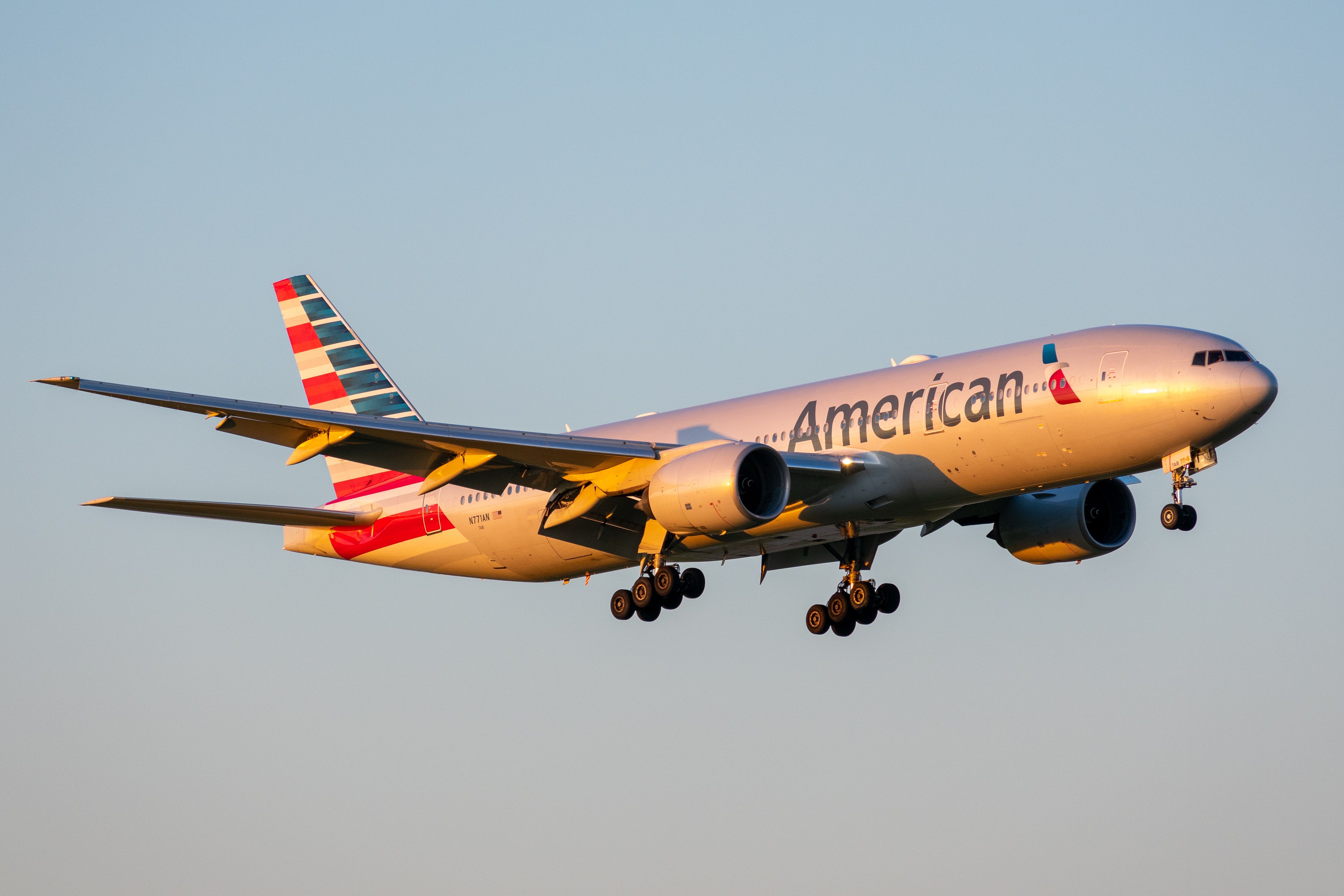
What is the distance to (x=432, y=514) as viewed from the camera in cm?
4169

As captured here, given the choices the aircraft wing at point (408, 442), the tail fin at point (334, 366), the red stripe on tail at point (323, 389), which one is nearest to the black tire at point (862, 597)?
the aircraft wing at point (408, 442)

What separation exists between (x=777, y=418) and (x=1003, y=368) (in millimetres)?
5689

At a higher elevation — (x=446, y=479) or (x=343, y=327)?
(x=343, y=327)

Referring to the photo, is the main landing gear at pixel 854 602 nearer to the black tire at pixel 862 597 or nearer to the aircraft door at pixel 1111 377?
the black tire at pixel 862 597

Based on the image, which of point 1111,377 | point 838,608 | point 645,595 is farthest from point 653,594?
point 1111,377

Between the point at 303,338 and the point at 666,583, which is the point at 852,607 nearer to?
the point at 666,583

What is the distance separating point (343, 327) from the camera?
47.3m

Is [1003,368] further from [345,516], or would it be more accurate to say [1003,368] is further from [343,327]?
[343,327]

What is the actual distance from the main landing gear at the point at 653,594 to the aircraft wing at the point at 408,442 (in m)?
3.00

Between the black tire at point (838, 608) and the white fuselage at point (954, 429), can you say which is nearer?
the white fuselage at point (954, 429)

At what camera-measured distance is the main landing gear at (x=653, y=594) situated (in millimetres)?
37625

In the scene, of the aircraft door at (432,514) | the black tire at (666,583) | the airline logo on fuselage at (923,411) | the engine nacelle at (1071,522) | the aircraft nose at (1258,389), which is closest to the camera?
the aircraft nose at (1258,389)

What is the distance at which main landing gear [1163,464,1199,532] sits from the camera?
32.4 metres

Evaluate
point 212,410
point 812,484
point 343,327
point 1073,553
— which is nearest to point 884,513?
point 812,484
